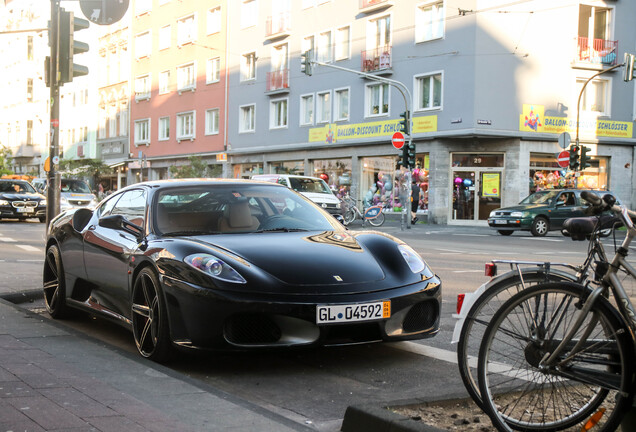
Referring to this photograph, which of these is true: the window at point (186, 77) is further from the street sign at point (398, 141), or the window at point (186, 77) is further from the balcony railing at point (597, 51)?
the street sign at point (398, 141)

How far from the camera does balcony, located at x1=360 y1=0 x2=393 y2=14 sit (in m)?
37.1

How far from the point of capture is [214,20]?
50594 millimetres

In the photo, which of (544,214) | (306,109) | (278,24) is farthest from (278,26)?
(544,214)

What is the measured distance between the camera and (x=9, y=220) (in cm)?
3162

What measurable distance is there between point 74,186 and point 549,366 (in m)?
29.6

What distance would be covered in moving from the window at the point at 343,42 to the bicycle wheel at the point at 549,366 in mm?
36899

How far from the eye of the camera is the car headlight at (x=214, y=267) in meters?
5.10

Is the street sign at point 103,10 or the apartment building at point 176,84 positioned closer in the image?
→ the street sign at point 103,10

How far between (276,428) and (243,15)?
151ft

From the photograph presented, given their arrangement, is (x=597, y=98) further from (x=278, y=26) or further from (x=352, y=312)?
(x=352, y=312)

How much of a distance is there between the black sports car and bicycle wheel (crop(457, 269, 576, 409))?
1.41 metres

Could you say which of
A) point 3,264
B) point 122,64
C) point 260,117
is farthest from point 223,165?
point 3,264

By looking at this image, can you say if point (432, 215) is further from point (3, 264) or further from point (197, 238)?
point (197, 238)

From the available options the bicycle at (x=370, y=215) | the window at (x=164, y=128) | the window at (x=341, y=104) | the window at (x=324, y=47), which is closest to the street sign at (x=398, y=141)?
the bicycle at (x=370, y=215)
